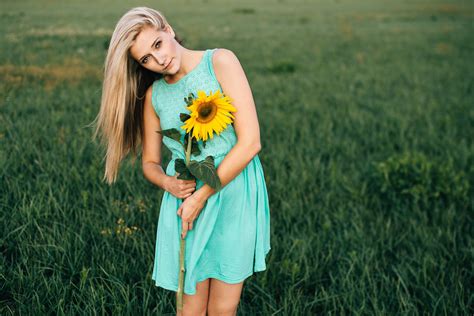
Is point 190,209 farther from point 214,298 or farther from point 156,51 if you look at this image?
point 156,51

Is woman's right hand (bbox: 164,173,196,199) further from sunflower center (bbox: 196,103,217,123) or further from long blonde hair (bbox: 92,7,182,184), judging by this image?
long blonde hair (bbox: 92,7,182,184)

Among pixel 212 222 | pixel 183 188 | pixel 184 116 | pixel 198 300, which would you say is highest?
pixel 184 116

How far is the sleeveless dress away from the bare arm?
54 millimetres

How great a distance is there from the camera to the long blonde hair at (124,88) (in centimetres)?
Result: 143

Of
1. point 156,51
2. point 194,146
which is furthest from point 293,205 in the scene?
point 156,51

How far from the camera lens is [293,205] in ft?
9.52

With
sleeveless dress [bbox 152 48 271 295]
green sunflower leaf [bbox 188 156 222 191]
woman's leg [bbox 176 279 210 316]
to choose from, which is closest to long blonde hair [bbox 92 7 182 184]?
sleeveless dress [bbox 152 48 271 295]

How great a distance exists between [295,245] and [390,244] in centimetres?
63

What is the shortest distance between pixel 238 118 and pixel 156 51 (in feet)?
1.22

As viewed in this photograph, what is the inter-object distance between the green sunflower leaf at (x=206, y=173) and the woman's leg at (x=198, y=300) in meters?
0.47

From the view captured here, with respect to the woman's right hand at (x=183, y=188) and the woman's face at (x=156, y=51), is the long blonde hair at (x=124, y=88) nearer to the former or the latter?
the woman's face at (x=156, y=51)

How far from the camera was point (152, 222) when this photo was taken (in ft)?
8.42

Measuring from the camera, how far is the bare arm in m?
1.44

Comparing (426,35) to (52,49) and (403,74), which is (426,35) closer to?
(403,74)
